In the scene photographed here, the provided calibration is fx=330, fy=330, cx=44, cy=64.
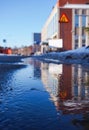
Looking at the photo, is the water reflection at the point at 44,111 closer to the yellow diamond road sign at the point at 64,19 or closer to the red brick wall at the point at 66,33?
the yellow diamond road sign at the point at 64,19

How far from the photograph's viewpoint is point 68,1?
96312 millimetres

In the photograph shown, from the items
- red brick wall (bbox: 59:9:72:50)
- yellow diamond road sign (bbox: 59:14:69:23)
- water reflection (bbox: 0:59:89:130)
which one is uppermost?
yellow diamond road sign (bbox: 59:14:69:23)

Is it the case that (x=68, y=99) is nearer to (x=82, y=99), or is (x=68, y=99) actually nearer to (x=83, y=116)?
(x=82, y=99)

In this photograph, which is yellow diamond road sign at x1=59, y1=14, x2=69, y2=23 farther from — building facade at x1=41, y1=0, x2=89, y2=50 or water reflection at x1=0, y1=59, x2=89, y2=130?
water reflection at x1=0, y1=59, x2=89, y2=130

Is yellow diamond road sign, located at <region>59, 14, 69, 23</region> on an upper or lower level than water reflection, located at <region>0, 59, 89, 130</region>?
upper

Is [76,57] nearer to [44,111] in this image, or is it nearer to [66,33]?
[44,111]

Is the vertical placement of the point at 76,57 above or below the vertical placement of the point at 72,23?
below

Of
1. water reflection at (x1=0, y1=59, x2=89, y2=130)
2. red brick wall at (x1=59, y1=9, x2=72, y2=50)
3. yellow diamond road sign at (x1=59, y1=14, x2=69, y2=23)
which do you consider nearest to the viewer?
water reflection at (x1=0, y1=59, x2=89, y2=130)

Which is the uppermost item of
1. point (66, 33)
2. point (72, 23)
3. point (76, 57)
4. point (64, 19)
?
point (64, 19)

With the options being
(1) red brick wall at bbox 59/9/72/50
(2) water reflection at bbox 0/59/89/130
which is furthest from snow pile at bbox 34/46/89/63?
(1) red brick wall at bbox 59/9/72/50

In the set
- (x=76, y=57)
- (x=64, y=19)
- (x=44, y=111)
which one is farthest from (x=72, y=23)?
(x=44, y=111)

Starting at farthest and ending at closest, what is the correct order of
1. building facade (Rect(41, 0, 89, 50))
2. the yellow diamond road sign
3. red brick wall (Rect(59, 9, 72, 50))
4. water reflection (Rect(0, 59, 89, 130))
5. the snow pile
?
red brick wall (Rect(59, 9, 72, 50)), building facade (Rect(41, 0, 89, 50)), the yellow diamond road sign, the snow pile, water reflection (Rect(0, 59, 89, 130))

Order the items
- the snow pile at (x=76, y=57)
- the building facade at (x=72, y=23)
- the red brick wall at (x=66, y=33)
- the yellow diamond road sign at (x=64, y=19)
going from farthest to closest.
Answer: the red brick wall at (x=66, y=33), the building facade at (x=72, y=23), the yellow diamond road sign at (x=64, y=19), the snow pile at (x=76, y=57)

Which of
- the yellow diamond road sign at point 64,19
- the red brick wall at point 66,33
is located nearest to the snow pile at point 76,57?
the yellow diamond road sign at point 64,19
